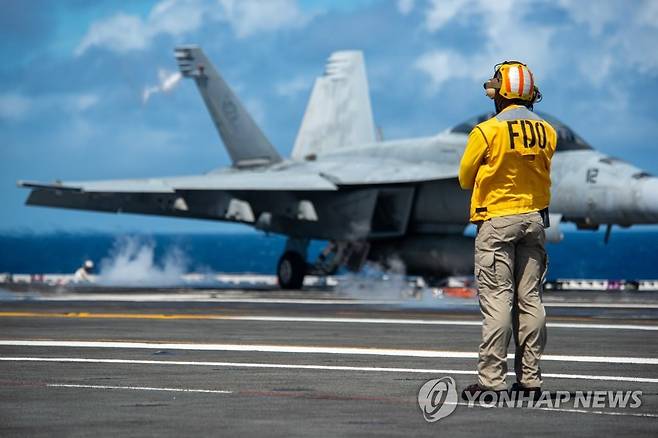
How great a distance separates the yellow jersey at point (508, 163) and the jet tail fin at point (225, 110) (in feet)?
77.1

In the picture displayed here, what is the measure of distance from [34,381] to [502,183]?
3241mm

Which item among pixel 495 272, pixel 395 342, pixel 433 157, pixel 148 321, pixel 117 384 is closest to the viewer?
pixel 495 272

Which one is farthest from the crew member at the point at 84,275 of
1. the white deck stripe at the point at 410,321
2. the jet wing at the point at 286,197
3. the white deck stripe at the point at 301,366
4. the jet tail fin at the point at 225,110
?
the white deck stripe at the point at 301,366

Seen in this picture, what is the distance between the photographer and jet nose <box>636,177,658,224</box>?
2208 centimetres

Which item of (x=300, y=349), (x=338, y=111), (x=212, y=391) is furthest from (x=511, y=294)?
(x=338, y=111)

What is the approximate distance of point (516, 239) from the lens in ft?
24.7

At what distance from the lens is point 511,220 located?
7.52 m

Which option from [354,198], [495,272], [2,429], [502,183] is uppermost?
[354,198]

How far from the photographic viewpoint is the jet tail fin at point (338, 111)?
31.9 metres

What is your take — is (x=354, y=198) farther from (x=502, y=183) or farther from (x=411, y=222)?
(x=502, y=183)

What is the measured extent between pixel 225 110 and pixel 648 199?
41.6 ft

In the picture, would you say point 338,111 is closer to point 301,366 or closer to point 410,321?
point 410,321

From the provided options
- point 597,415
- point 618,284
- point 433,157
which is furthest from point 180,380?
point 618,284

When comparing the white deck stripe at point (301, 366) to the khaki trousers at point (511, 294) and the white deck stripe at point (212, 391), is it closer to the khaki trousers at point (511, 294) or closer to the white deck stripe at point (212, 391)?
the khaki trousers at point (511, 294)
